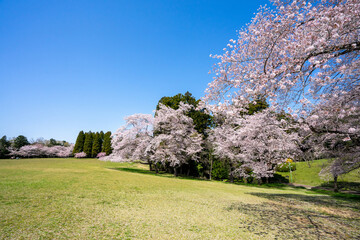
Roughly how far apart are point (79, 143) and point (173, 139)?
151 ft

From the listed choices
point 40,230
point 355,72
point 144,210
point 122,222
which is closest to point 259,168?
point 355,72

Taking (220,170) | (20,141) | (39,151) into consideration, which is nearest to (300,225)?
(220,170)

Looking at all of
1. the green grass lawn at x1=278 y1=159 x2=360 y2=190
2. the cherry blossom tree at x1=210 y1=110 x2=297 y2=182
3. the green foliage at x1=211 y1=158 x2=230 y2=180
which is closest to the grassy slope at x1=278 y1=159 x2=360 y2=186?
the green grass lawn at x1=278 y1=159 x2=360 y2=190

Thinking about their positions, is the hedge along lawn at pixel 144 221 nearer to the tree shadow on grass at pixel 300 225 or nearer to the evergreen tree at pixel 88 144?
the tree shadow on grass at pixel 300 225

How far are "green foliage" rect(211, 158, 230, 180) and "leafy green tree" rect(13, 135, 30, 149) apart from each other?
59713 millimetres

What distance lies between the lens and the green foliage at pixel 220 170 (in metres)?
24.9

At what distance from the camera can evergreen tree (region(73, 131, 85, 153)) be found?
55.2 metres

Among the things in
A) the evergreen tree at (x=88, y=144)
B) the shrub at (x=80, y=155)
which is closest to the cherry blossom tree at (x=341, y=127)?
the shrub at (x=80, y=155)

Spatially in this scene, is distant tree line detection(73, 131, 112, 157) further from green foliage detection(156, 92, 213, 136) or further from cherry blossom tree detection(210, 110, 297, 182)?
cherry blossom tree detection(210, 110, 297, 182)

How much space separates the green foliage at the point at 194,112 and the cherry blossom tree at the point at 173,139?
8.12 ft

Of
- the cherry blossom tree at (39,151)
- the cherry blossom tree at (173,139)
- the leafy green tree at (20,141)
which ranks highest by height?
the cherry blossom tree at (173,139)

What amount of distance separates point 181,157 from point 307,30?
65.9 ft

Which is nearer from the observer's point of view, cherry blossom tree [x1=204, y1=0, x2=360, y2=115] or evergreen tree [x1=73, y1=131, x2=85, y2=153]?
cherry blossom tree [x1=204, y1=0, x2=360, y2=115]

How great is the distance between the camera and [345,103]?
664 cm
